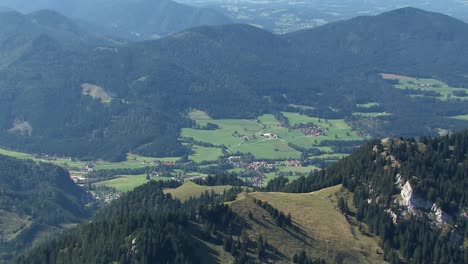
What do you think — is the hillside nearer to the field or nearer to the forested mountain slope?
the field

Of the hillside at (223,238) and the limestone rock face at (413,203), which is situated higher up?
the limestone rock face at (413,203)

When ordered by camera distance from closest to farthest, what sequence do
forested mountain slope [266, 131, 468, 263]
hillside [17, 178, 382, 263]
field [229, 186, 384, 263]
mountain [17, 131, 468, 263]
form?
1. hillside [17, 178, 382, 263]
2. mountain [17, 131, 468, 263]
3. field [229, 186, 384, 263]
4. forested mountain slope [266, 131, 468, 263]

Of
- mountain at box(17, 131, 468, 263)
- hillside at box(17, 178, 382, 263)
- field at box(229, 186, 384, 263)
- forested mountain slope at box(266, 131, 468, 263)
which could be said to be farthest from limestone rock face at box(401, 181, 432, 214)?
hillside at box(17, 178, 382, 263)

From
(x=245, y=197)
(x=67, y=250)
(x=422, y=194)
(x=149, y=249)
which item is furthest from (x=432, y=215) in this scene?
(x=67, y=250)

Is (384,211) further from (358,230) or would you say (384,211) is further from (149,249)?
(149,249)

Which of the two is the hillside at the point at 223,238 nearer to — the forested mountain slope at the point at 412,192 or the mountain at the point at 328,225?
the mountain at the point at 328,225

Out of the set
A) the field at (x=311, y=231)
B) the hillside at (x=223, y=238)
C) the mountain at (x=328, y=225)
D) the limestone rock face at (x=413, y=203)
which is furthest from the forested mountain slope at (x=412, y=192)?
the hillside at (x=223, y=238)

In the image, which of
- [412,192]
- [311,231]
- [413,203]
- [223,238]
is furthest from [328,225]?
[223,238]
